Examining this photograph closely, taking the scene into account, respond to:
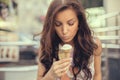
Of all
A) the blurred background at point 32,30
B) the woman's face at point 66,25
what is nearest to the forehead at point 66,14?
the woman's face at point 66,25

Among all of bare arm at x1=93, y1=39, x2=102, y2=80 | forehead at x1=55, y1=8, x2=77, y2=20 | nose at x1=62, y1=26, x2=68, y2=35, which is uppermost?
forehead at x1=55, y1=8, x2=77, y2=20

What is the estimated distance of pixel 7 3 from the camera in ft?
11.4

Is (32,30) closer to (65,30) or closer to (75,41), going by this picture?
(75,41)

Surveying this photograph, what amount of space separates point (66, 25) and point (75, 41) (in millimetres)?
145

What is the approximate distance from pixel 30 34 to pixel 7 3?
378mm

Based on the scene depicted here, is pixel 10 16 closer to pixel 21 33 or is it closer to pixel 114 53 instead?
pixel 21 33

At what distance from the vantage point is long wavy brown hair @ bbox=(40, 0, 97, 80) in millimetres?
1507

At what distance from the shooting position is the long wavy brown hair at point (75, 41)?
151 cm

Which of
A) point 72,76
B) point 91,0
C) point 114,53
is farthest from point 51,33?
point 114,53

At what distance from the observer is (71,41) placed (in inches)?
61.2

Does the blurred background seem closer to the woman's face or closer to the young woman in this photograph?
the young woman

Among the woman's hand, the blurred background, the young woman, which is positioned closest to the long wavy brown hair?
the young woman

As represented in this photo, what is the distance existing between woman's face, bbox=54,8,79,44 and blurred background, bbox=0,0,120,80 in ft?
6.11

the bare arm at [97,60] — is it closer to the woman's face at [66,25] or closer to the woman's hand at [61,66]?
the woman's face at [66,25]
